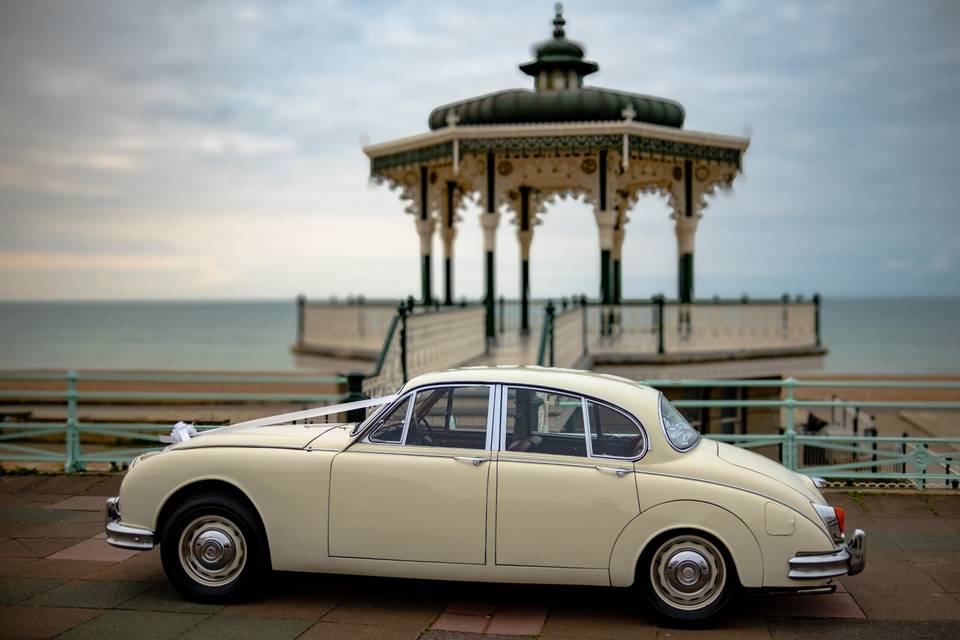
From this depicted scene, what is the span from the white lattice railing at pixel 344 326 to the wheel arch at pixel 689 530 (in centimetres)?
1389

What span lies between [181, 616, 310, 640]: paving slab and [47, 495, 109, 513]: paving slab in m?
3.48

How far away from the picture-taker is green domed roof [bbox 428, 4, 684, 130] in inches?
730

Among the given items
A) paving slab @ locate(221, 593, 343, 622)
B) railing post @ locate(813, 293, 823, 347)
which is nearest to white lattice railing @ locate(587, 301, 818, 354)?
railing post @ locate(813, 293, 823, 347)

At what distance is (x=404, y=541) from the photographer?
5621mm

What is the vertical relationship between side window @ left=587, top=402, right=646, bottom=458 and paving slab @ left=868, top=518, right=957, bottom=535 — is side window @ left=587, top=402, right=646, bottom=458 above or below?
above

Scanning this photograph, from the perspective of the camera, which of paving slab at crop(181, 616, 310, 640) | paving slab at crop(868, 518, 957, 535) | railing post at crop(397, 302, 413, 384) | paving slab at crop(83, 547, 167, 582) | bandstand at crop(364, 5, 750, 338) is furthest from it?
bandstand at crop(364, 5, 750, 338)

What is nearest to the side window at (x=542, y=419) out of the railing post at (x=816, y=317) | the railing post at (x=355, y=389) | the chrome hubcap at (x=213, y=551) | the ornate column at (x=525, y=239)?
the chrome hubcap at (x=213, y=551)

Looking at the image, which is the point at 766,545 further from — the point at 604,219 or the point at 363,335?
the point at 363,335

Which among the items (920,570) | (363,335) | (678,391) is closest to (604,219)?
(678,391)

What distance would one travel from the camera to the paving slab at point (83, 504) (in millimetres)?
8547

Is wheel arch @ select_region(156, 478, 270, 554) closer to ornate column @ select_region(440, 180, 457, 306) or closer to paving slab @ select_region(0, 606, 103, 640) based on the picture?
paving slab @ select_region(0, 606, 103, 640)

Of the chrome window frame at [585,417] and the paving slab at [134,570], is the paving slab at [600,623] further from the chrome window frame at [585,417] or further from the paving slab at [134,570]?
the paving slab at [134,570]

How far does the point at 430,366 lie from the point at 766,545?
28.6 feet

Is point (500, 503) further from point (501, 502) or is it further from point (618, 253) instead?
point (618, 253)
